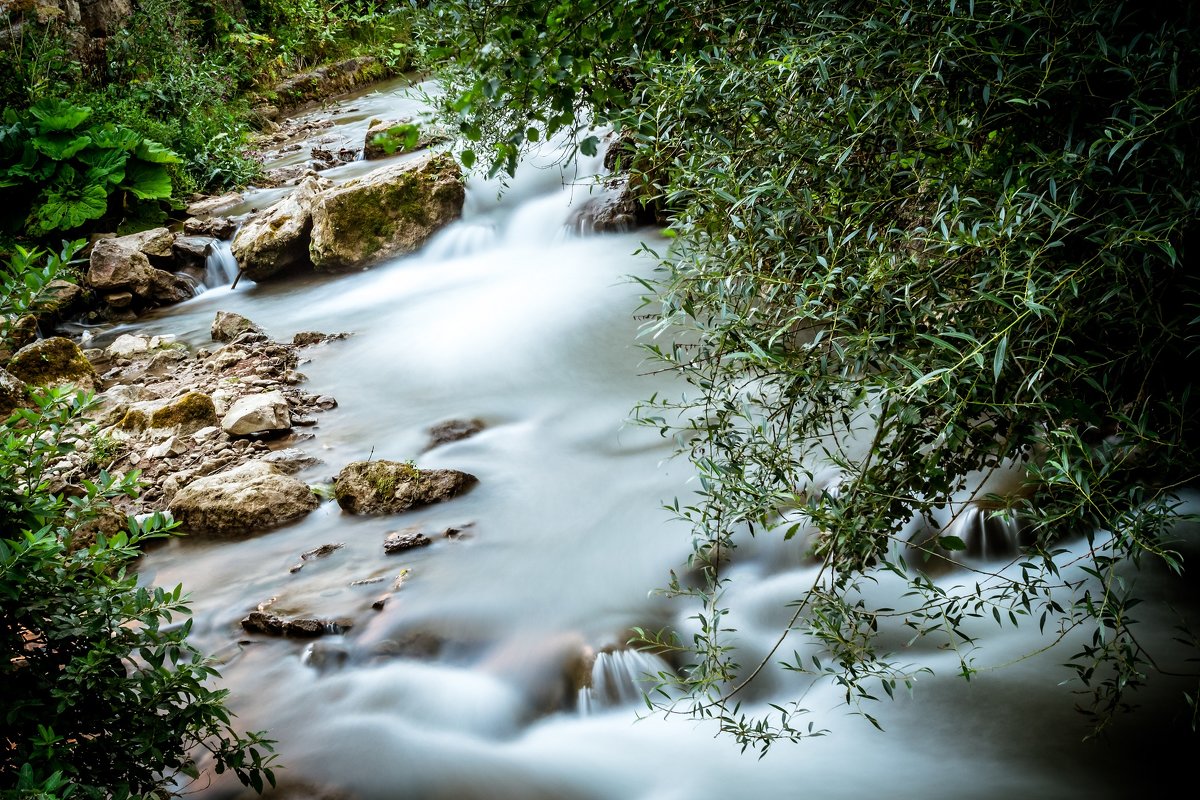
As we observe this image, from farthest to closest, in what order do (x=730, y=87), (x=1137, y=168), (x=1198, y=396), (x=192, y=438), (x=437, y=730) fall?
1. (x=192, y=438)
2. (x=437, y=730)
3. (x=730, y=87)
4. (x=1198, y=396)
5. (x=1137, y=168)

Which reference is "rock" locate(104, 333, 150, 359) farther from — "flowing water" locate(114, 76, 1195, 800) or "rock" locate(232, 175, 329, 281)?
"flowing water" locate(114, 76, 1195, 800)

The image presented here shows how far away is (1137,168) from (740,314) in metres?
0.99

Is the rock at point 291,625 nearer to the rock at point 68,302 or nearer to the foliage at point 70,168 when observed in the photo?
the rock at point 68,302

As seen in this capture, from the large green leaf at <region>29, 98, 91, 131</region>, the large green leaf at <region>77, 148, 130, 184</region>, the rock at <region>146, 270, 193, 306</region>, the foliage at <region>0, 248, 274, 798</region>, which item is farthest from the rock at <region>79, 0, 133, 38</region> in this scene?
the foliage at <region>0, 248, 274, 798</region>

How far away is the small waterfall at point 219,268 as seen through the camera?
33.1 ft

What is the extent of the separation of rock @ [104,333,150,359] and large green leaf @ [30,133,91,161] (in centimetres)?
351

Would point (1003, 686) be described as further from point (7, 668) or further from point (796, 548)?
point (7, 668)

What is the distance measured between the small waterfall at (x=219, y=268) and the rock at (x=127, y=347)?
1709 mm

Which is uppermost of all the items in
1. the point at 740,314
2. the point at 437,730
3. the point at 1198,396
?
the point at 740,314

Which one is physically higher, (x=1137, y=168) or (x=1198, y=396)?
(x=1137, y=168)

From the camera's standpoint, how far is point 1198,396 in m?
2.17

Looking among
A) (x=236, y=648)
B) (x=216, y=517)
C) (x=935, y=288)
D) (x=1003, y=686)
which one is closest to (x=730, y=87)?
(x=935, y=288)

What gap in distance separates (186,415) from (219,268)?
428 centimetres

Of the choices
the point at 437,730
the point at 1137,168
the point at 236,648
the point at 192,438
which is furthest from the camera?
the point at 192,438
